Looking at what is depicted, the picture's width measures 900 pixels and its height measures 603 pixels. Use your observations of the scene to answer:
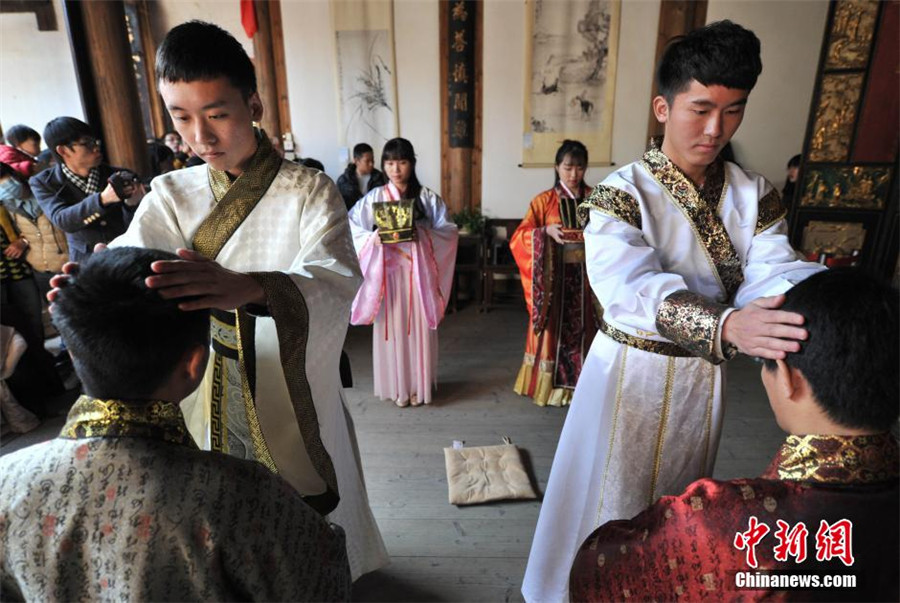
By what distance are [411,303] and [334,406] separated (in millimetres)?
2059

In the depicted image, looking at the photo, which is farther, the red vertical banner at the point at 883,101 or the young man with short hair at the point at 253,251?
the red vertical banner at the point at 883,101

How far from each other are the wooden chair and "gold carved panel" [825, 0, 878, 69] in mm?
3328

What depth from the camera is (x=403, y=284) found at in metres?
3.61

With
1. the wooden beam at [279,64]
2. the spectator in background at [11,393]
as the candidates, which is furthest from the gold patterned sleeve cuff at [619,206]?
the wooden beam at [279,64]

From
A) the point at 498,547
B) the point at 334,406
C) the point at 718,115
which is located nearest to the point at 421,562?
the point at 498,547

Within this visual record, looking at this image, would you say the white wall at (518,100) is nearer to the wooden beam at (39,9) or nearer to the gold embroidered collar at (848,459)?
the wooden beam at (39,9)

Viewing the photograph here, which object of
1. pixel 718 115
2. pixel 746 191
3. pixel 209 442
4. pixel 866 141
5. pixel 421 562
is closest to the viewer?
pixel 718 115

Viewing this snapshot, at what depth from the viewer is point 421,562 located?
221cm

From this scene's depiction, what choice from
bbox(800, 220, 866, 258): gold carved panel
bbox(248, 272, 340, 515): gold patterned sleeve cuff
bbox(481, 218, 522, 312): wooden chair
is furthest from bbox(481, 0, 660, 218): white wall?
bbox(248, 272, 340, 515): gold patterned sleeve cuff

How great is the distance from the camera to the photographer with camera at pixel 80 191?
3.02 metres

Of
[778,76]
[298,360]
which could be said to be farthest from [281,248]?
[778,76]

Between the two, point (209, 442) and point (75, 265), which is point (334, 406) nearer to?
point (209, 442)

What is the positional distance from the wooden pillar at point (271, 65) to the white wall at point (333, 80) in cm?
10

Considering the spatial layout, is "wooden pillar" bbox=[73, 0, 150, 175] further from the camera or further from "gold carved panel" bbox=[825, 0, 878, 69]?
"gold carved panel" bbox=[825, 0, 878, 69]
